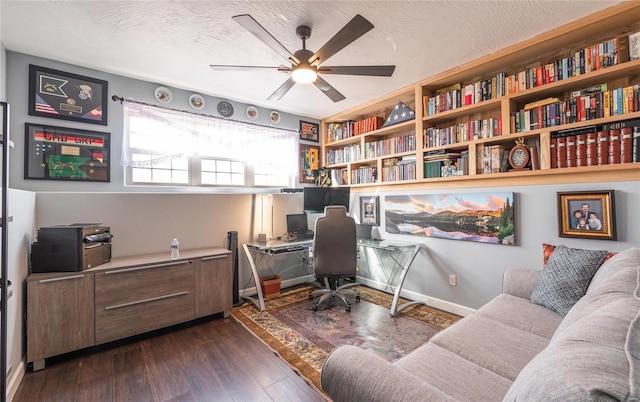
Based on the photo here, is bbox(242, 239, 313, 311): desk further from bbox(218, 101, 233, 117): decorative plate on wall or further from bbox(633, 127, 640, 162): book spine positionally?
bbox(633, 127, 640, 162): book spine

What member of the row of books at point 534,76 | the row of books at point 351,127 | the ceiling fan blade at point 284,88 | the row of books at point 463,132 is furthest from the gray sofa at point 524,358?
the row of books at point 351,127

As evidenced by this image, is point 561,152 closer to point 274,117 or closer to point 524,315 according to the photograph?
point 524,315

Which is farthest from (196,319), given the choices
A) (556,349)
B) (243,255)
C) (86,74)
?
(556,349)

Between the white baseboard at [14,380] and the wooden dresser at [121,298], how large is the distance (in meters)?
0.07

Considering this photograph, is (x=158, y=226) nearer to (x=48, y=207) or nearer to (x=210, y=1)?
(x=48, y=207)

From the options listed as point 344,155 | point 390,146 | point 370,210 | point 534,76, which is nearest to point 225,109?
point 344,155

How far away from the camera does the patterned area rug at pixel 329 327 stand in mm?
2211

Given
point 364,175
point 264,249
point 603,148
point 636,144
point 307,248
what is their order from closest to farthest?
1. point 636,144
2. point 603,148
3. point 264,249
4. point 307,248
5. point 364,175

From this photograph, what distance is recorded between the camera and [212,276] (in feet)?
9.27

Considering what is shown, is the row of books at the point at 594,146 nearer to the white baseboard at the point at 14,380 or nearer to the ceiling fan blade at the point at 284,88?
the ceiling fan blade at the point at 284,88

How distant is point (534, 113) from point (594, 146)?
52cm

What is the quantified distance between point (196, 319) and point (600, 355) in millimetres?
2998

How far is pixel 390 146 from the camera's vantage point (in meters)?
3.61

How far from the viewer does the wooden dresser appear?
203cm
